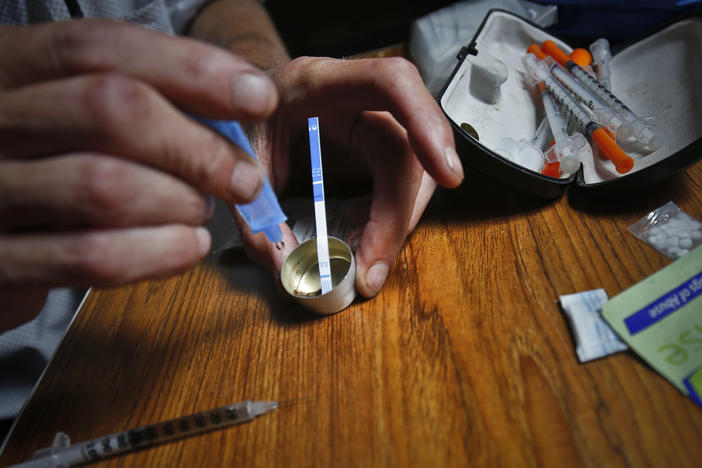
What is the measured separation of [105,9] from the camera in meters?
0.74

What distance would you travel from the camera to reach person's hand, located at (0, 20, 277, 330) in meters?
0.28

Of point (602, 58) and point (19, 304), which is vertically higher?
point (602, 58)

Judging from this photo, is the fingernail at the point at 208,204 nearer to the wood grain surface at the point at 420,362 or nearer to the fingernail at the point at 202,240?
the fingernail at the point at 202,240

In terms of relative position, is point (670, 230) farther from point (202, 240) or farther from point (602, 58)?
point (202, 240)

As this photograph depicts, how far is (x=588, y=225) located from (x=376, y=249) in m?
0.27

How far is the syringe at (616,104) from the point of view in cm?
53

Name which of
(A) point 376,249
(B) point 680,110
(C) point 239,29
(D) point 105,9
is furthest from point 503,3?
(D) point 105,9

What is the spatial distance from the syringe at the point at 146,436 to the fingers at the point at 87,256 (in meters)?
0.18

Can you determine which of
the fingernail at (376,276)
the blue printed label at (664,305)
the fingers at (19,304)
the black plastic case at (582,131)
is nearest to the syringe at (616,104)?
the black plastic case at (582,131)

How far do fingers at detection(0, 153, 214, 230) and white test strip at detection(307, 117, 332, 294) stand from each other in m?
0.20

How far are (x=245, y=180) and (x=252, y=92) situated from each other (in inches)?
2.8

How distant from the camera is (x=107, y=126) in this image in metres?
0.28

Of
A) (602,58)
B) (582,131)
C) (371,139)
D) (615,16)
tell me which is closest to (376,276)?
(371,139)

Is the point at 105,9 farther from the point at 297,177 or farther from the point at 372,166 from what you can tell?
the point at 372,166
